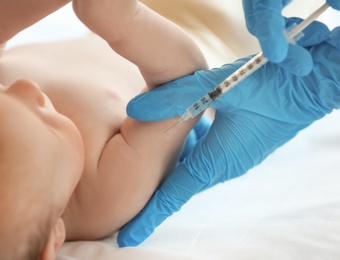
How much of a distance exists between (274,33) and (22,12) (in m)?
0.48

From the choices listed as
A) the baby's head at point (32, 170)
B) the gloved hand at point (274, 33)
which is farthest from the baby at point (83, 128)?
the gloved hand at point (274, 33)

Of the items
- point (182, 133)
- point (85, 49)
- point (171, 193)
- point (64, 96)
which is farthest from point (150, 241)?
point (85, 49)

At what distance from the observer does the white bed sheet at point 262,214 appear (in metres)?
0.92

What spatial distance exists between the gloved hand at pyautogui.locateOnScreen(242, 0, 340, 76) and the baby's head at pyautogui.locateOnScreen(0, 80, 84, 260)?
332mm

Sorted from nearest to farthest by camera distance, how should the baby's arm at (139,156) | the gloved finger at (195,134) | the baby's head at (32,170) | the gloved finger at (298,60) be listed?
the baby's head at (32,170) → the gloved finger at (298,60) → the baby's arm at (139,156) → the gloved finger at (195,134)

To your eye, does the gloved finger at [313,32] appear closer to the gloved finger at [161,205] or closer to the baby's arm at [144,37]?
the baby's arm at [144,37]

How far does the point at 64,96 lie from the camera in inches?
40.1

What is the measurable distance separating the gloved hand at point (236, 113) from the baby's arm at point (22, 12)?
0.23 metres

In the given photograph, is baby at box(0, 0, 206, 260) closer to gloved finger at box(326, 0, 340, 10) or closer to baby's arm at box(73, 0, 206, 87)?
baby's arm at box(73, 0, 206, 87)

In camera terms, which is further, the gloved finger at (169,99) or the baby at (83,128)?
the gloved finger at (169,99)

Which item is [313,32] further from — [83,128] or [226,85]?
[83,128]

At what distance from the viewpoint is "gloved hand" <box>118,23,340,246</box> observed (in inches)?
37.0

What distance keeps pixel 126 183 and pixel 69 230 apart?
0.48 ft

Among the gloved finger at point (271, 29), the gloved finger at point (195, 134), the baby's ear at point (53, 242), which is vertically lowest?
the gloved finger at point (195, 134)
